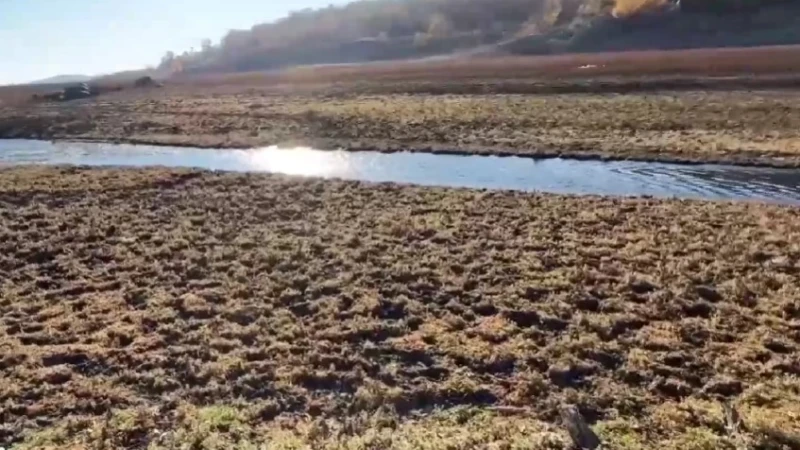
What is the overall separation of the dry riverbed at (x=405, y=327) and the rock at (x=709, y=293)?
0.13 ft

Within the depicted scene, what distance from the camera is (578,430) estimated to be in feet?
22.0

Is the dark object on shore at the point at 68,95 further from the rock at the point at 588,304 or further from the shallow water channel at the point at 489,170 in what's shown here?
the rock at the point at 588,304

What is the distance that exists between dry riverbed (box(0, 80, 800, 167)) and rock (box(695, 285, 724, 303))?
11.5 metres

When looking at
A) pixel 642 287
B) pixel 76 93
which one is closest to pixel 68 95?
pixel 76 93

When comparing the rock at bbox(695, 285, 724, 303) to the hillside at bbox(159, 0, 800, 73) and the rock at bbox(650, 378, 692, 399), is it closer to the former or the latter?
the rock at bbox(650, 378, 692, 399)

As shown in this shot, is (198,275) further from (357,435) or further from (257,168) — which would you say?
(257,168)

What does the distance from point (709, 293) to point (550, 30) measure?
109748mm

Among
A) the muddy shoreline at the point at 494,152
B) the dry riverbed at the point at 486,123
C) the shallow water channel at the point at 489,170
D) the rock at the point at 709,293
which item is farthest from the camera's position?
the dry riverbed at the point at 486,123

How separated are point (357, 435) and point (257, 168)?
18291mm

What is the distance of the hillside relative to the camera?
8425cm

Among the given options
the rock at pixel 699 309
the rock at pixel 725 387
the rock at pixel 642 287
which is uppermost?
the rock at pixel 642 287

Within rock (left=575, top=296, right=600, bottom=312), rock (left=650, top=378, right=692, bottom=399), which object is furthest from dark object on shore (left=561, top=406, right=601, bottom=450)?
rock (left=575, top=296, right=600, bottom=312)

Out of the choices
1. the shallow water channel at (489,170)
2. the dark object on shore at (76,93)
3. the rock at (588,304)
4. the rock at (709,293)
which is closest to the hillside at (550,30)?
the dark object on shore at (76,93)

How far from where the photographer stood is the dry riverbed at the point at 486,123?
76.7ft
